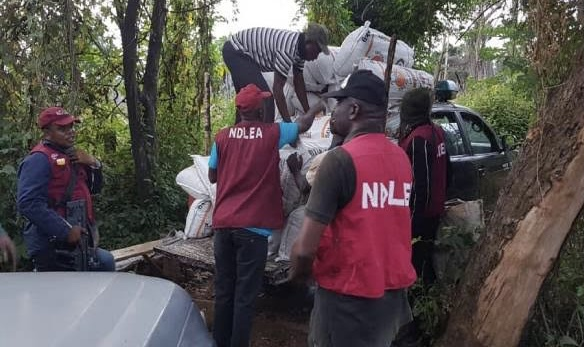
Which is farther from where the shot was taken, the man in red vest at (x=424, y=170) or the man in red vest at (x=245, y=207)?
the man in red vest at (x=424, y=170)

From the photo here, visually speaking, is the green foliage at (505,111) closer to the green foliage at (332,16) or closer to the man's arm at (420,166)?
the green foliage at (332,16)

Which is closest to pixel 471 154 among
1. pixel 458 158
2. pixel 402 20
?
pixel 458 158

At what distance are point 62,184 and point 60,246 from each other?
39 cm

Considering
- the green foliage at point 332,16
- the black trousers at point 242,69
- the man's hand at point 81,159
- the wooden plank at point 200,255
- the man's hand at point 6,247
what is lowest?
the wooden plank at point 200,255

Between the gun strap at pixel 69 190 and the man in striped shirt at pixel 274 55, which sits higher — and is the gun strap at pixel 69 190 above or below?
below

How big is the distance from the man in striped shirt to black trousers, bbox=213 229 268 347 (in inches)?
46.3

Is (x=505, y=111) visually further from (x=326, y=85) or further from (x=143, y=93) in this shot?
(x=143, y=93)

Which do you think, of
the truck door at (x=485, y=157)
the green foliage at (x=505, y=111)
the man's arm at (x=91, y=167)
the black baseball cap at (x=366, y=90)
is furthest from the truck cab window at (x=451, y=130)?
the green foliage at (x=505, y=111)

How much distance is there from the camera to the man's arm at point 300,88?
4.93 meters

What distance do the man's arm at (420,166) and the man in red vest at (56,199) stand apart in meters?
2.12

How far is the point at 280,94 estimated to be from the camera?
4.95 meters

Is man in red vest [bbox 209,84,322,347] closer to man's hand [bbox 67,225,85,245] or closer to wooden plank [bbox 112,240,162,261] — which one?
man's hand [bbox 67,225,85,245]

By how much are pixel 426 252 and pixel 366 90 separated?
2.10 m

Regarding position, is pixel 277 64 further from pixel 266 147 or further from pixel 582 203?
pixel 582 203
